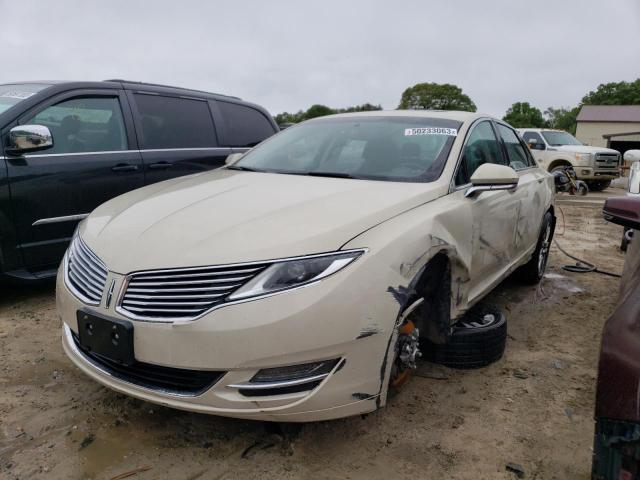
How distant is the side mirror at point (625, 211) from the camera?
1.66 m

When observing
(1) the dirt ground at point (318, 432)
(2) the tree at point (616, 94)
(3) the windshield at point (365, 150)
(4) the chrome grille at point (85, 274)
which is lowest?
(1) the dirt ground at point (318, 432)

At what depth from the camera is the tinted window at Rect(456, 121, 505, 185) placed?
10.1 ft

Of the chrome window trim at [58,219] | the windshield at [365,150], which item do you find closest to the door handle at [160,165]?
the chrome window trim at [58,219]

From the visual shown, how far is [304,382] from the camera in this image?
1938 mm

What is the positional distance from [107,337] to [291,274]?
0.80 m

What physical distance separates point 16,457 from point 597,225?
30.7ft

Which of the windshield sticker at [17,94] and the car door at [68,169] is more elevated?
the windshield sticker at [17,94]

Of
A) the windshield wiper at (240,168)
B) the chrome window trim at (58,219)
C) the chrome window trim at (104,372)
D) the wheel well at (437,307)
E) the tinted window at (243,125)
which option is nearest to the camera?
the chrome window trim at (104,372)

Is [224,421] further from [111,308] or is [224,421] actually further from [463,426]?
[463,426]

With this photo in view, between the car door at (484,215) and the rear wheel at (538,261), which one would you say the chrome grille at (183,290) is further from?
the rear wheel at (538,261)

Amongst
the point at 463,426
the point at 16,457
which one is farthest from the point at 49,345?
the point at 463,426

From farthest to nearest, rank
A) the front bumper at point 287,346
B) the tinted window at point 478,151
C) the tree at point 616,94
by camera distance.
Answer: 1. the tree at point 616,94
2. the tinted window at point 478,151
3. the front bumper at point 287,346

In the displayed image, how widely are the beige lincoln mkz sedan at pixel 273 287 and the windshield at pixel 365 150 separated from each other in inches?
1.9

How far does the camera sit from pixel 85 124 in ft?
14.0
